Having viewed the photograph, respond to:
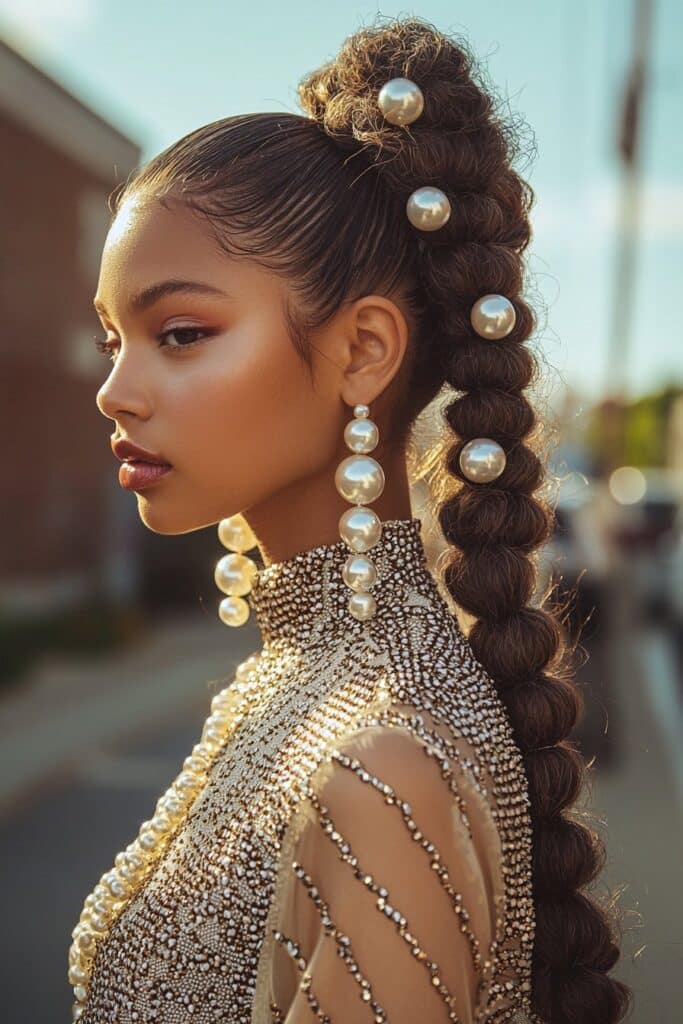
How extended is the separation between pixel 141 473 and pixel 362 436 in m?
0.28

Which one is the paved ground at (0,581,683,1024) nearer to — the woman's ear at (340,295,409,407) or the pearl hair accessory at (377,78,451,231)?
the woman's ear at (340,295,409,407)

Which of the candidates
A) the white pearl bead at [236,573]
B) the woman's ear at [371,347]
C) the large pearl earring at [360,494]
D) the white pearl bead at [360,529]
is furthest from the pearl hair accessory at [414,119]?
the white pearl bead at [236,573]

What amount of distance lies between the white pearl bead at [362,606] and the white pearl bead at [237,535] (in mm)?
346

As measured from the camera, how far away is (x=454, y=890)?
3.93ft

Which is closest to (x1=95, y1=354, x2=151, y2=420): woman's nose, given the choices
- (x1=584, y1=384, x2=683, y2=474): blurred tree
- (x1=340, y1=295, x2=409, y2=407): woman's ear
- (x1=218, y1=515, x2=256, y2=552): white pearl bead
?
(x1=340, y1=295, x2=409, y2=407): woman's ear

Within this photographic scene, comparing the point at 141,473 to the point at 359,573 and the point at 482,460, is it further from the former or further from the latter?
the point at 482,460

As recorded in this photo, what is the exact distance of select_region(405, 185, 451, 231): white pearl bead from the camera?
147 centimetres

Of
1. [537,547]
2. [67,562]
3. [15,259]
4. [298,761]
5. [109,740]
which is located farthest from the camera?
[67,562]

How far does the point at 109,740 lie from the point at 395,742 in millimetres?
7372

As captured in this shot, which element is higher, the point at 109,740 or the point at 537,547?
the point at 537,547

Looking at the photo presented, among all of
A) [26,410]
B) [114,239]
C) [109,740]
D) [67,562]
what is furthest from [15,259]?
[114,239]

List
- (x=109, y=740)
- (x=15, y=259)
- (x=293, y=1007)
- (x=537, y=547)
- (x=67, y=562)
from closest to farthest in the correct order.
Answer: (x=293, y=1007)
(x=537, y=547)
(x=109, y=740)
(x=15, y=259)
(x=67, y=562)

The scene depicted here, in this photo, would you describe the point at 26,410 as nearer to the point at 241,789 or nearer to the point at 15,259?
the point at 15,259

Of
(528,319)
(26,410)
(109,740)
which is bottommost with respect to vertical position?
(109,740)
